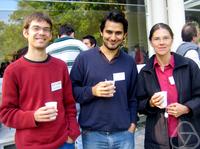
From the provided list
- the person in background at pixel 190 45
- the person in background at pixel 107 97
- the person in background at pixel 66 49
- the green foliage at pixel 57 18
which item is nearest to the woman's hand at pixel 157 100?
the person in background at pixel 107 97

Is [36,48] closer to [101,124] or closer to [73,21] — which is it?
[101,124]

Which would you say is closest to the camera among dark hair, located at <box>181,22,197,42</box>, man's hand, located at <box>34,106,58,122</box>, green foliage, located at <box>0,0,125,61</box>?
man's hand, located at <box>34,106,58,122</box>

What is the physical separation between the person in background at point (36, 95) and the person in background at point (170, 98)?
0.73m

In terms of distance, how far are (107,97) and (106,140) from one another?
0.36 metres

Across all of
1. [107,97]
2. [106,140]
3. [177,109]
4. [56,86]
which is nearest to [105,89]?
[107,97]

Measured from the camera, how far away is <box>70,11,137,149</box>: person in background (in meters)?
2.79

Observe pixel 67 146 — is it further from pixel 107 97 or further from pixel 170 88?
pixel 170 88

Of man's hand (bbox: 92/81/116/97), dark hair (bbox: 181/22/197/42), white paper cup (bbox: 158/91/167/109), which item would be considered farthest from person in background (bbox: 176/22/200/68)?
man's hand (bbox: 92/81/116/97)

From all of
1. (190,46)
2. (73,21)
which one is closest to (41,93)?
(190,46)

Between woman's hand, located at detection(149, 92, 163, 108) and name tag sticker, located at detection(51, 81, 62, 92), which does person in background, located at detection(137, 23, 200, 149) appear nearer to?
woman's hand, located at detection(149, 92, 163, 108)

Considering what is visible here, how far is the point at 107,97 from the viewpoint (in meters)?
2.78

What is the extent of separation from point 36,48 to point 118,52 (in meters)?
0.76

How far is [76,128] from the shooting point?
8.90 feet

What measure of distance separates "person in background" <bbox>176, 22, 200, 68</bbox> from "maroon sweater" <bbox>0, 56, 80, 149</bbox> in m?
2.26
